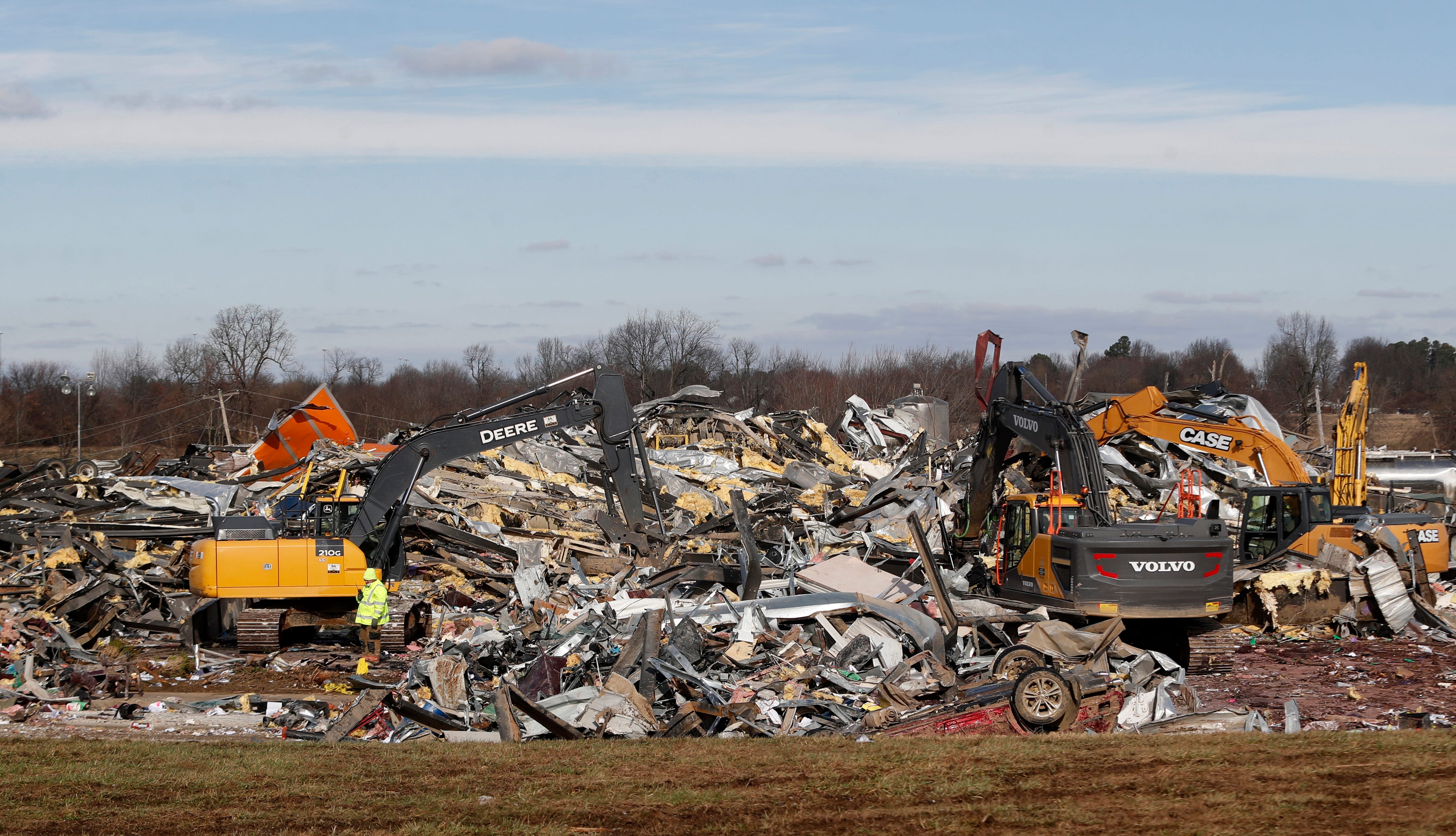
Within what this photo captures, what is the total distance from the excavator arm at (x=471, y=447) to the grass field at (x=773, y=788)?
22.1 ft

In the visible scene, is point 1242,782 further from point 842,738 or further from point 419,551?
point 419,551

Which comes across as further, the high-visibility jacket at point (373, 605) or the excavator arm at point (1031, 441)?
the high-visibility jacket at point (373, 605)

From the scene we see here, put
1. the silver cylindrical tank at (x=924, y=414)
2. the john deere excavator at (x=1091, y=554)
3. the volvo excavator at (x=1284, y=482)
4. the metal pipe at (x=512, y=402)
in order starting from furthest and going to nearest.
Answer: the silver cylindrical tank at (x=924, y=414)
the volvo excavator at (x=1284, y=482)
the metal pipe at (x=512, y=402)
the john deere excavator at (x=1091, y=554)

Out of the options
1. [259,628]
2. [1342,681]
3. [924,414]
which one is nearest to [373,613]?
[259,628]

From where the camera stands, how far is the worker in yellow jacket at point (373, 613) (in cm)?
1598

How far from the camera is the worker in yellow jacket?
16.0 metres

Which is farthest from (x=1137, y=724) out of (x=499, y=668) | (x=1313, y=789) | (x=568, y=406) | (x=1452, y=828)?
(x=568, y=406)

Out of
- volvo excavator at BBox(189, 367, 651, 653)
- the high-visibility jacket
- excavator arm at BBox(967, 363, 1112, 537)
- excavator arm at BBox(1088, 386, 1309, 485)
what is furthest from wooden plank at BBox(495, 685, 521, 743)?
excavator arm at BBox(1088, 386, 1309, 485)

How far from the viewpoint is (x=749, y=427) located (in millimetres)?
34812

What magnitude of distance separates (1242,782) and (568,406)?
12262 millimetres

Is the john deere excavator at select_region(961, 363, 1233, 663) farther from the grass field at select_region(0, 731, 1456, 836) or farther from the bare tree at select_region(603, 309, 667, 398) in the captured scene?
the bare tree at select_region(603, 309, 667, 398)

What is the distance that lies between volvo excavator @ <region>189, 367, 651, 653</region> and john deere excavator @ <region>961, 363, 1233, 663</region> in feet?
20.6

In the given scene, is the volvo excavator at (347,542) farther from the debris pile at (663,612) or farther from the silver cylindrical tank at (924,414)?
the silver cylindrical tank at (924,414)

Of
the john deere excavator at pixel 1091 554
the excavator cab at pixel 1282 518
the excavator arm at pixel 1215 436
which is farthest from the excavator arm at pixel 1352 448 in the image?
the john deere excavator at pixel 1091 554
